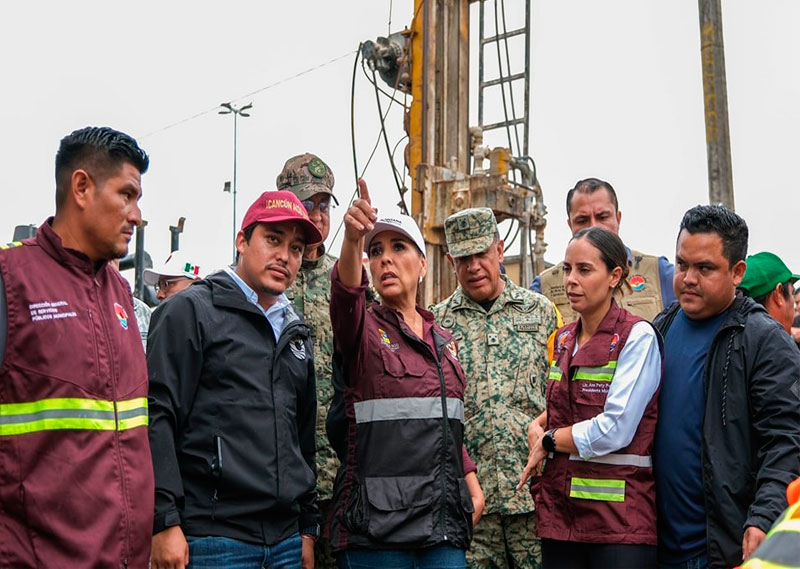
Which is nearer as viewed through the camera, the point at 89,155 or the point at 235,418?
the point at 89,155

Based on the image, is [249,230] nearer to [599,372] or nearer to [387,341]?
[387,341]

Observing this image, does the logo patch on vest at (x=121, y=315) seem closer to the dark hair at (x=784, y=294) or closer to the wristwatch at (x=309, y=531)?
the wristwatch at (x=309, y=531)

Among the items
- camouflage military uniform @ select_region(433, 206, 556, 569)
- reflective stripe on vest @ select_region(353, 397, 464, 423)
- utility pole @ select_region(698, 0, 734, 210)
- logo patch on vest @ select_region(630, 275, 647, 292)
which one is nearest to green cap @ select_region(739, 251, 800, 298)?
logo patch on vest @ select_region(630, 275, 647, 292)

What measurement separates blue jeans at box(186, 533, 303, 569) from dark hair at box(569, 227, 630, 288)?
1773 millimetres

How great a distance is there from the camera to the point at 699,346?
3633 mm

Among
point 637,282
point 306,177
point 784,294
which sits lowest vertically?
point 784,294

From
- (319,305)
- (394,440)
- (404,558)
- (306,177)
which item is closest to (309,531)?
(404,558)

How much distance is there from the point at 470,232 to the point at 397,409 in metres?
1.28

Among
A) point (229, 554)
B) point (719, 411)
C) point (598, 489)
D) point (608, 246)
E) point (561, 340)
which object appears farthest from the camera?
point (561, 340)

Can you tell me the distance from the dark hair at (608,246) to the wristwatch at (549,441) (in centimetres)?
74

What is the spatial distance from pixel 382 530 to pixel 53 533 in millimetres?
1309

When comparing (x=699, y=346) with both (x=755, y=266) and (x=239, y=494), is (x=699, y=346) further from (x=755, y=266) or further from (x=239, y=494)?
(x=239, y=494)

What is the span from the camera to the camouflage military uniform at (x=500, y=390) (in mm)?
4344

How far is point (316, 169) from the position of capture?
187 inches
